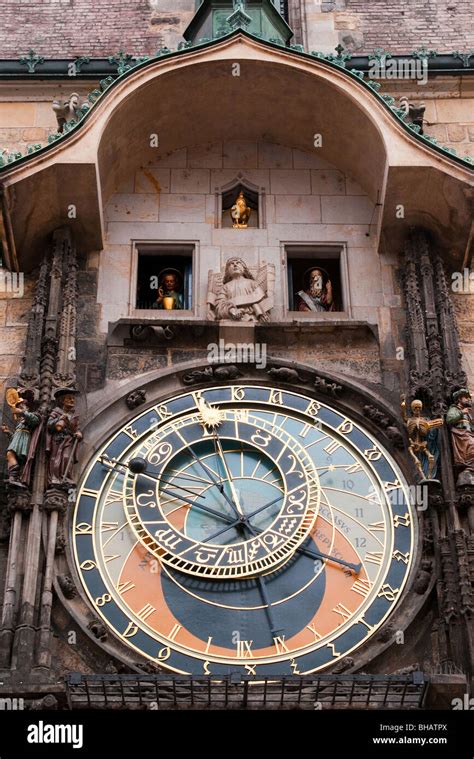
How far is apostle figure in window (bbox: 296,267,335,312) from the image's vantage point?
13.1 m

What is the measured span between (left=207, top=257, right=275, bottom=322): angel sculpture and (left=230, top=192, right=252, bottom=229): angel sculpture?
49cm

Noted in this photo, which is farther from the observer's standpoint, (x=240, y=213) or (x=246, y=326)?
(x=240, y=213)

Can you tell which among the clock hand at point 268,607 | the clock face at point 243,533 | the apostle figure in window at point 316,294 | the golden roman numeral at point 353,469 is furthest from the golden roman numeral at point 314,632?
the apostle figure in window at point 316,294

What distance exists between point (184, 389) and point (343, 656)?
2.52 meters

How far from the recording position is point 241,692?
10203 mm

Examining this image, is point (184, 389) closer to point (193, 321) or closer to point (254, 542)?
point (193, 321)

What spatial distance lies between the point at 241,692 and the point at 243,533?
154 centimetres

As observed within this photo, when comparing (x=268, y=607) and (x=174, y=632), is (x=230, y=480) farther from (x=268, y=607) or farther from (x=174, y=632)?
(x=174, y=632)

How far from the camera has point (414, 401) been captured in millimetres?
11867

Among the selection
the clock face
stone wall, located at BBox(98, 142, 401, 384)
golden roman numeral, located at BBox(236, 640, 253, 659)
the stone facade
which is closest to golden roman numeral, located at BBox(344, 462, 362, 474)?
the clock face

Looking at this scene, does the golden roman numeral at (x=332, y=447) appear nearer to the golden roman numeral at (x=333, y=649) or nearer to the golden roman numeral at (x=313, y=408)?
the golden roman numeral at (x=313, y=408)

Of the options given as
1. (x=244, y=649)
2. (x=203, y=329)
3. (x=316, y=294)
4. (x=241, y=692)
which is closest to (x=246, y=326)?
(x=203, y=329)

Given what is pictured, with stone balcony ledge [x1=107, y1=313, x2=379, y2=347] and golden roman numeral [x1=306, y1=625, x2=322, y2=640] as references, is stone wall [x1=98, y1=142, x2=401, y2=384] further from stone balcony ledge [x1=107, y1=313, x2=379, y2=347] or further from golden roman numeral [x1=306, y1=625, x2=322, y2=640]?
golden roman numeral [x1=306, y1=625, x2=322, y2=640]
